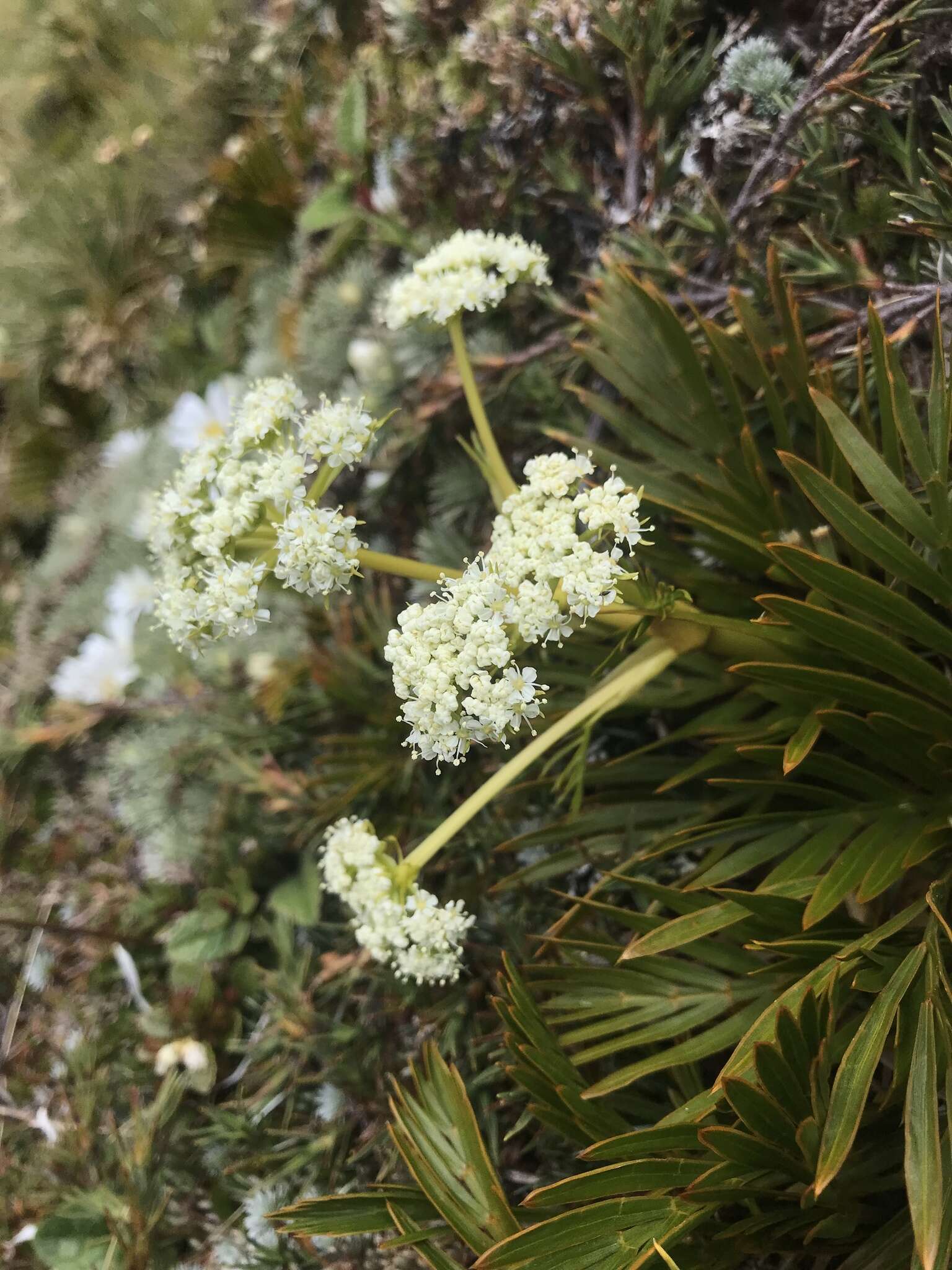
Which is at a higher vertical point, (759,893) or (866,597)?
(866,597)

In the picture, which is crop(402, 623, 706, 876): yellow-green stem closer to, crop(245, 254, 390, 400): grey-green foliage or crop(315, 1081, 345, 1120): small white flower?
crop(315, 1081, 345, 1120): small white flower

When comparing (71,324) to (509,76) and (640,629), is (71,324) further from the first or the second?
(640,629)

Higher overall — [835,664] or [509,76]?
[509,76]

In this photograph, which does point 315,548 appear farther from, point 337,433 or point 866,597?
point 866,597

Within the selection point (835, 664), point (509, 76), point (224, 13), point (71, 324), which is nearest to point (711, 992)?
point (835, 664)

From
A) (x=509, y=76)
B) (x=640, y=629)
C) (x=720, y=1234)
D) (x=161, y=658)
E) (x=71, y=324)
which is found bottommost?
(x=161, y=658)

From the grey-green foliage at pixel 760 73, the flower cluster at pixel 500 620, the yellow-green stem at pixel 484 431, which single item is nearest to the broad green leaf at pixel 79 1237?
the flower cluster at pixel 500 620

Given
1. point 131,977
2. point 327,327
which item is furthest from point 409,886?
point 327,327
